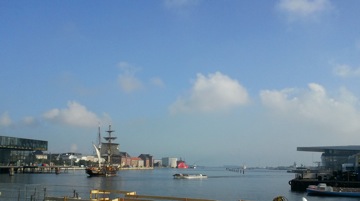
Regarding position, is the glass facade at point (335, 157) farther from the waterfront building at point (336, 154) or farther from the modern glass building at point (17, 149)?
the modern glass building at point (17, 149)

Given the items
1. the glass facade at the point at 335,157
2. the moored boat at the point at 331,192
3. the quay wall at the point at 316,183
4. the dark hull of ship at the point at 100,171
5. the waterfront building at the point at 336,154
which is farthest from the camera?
the dark hull of ship at the point at 100,171

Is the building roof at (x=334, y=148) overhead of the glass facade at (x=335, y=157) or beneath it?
overhead

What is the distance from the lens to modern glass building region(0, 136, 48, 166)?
17275cm

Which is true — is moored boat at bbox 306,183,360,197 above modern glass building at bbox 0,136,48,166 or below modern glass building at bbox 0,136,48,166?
below

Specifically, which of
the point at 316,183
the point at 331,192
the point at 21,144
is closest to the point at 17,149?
the point at 21,144

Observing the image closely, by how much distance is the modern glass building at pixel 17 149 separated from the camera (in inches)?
6801

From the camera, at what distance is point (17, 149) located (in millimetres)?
181875

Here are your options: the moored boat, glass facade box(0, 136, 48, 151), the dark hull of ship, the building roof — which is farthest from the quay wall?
glass facade box(0, 136, 48, 151)

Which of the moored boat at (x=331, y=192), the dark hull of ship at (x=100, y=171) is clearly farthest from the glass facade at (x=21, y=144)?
the moored boat at (x=331, y=192)

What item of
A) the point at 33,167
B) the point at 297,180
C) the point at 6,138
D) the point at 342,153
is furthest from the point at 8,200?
the point at 33,167

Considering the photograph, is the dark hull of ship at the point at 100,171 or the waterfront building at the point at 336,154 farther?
the dark hull of ship at the point at 100,171

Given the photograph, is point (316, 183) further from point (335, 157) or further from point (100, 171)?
point (100, 171)

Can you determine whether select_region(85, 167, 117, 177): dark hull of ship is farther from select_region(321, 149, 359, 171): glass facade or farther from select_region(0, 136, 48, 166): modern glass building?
select_region(321, 149, 359, 171): glass facade

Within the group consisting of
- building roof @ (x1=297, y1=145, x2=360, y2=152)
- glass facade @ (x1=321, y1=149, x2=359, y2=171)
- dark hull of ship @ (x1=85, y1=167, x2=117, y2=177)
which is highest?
building roof @ (x1=297, y1=145, x2=360, y2=152)
